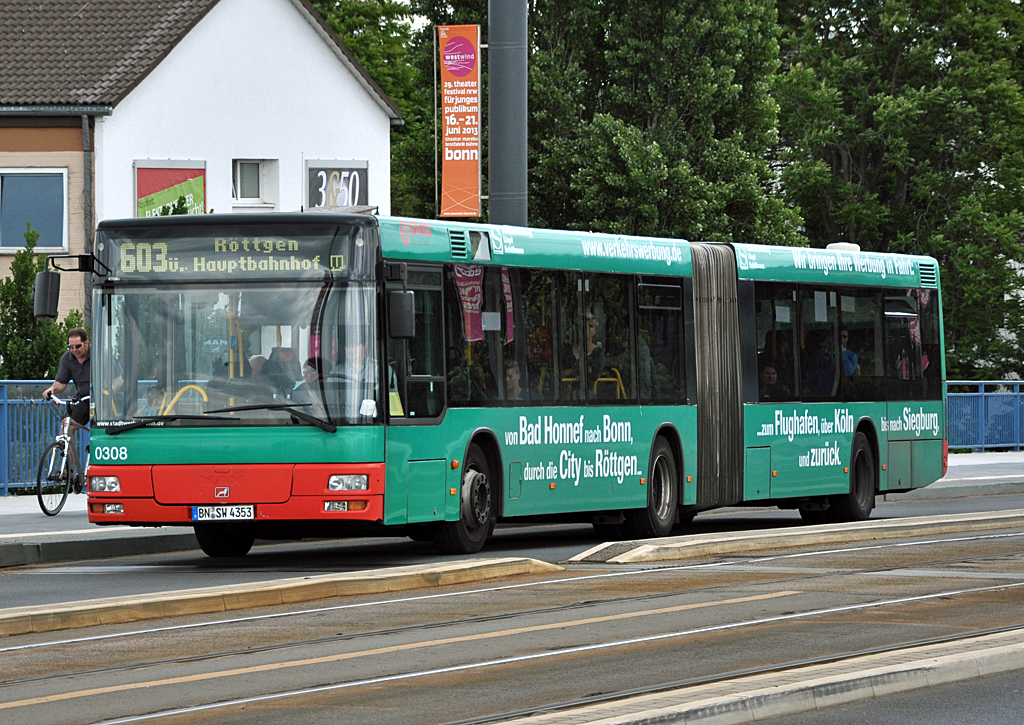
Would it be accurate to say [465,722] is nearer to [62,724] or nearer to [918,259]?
[62,724]

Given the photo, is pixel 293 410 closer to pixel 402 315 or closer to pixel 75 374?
pixel 402 315

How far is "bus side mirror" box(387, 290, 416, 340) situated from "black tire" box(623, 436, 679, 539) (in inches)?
171

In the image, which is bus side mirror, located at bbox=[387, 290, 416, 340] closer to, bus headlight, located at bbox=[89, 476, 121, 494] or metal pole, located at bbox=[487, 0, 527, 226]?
bus headlight, located at bbox=[89, 476, 121, 494]

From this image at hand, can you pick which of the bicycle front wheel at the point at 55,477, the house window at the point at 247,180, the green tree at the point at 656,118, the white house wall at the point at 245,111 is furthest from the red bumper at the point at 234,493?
the green tree at the point at 656,118

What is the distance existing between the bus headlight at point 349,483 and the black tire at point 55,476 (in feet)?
21.2

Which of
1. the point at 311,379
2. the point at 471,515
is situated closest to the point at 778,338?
the point at 471,515

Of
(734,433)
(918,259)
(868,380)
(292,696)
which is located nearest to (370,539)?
(734,433)

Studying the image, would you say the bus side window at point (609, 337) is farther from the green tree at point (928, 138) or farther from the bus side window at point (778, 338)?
the green tree at point (928, 138)

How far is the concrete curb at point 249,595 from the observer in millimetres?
10805

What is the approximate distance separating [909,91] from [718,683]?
4352 centimetres

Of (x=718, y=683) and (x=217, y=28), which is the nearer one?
(x=718, y=683)

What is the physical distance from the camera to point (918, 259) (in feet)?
75.4

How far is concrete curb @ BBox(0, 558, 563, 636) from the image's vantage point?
1080 centimetres

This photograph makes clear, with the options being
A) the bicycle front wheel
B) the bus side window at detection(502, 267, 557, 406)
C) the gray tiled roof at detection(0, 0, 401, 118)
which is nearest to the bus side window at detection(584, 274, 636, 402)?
the bus side window at detection(502, 267, 557, 406)
